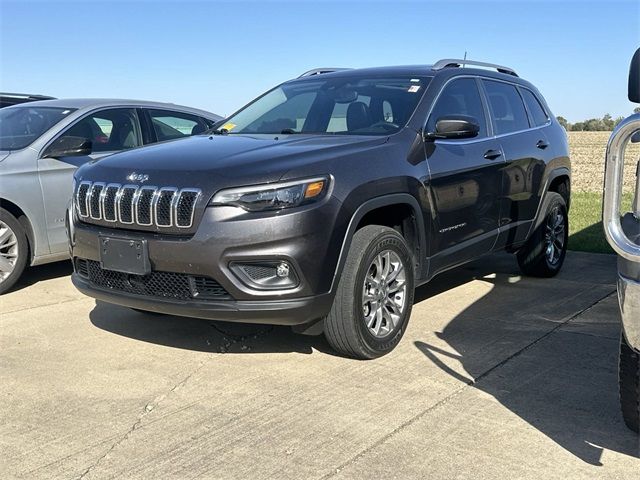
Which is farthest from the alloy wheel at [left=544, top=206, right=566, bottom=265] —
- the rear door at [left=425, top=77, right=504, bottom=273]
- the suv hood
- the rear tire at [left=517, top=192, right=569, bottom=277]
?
the suv hood

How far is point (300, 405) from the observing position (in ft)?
12.2

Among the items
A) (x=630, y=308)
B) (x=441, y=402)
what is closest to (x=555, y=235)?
(x=441, y=402)

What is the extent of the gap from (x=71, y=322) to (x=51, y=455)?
7.26 ft

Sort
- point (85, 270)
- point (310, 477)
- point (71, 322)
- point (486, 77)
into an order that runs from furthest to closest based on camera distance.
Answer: point (486, 77) → point (71, 322) → point (85, 270) → point (310, 477)

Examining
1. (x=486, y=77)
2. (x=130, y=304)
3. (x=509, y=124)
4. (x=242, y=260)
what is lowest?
(x=130, y=304)

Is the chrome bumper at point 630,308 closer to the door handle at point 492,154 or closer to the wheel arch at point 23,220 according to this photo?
the door handle at point 492,154

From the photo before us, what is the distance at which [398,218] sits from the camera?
4.73 meters

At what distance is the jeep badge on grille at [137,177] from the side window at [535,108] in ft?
12.5

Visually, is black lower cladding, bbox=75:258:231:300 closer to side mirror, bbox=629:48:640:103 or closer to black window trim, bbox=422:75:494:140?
black window trim, bbox=422:75:494:140

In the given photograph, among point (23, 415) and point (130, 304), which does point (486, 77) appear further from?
point (23, 415)

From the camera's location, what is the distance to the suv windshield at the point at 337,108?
4980 millimetres

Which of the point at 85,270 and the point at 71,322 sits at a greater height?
the point at 85,270

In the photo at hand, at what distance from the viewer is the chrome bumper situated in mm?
2777

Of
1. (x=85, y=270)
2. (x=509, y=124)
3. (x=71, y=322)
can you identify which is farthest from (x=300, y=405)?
(x=509, y=124)
